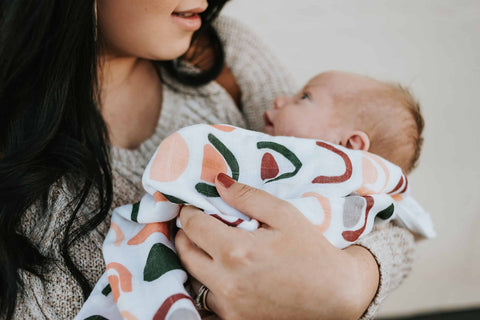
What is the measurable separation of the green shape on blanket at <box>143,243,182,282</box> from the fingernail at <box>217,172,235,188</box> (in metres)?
0.14

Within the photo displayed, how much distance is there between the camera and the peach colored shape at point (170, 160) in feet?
2.22

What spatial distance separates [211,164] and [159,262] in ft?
0.60

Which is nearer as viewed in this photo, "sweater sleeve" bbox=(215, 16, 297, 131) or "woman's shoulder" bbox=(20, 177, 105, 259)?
"woman's shoulder" bbox=(20, 177, 105, 259)

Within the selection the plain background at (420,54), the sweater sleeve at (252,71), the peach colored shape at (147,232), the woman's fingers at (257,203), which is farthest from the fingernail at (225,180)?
the plain background at (420,54)

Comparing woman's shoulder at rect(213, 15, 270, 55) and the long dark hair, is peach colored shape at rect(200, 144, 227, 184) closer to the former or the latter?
the long dark hair

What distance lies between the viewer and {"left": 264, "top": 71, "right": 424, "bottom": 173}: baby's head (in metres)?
0.88

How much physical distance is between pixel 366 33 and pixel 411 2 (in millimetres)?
177

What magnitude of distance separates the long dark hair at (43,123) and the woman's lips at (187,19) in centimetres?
19

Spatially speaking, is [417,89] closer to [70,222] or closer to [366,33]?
[366,33]

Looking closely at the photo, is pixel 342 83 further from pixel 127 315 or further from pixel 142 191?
pixel 127 315

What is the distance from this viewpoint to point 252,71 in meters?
1.15

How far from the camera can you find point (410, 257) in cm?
96

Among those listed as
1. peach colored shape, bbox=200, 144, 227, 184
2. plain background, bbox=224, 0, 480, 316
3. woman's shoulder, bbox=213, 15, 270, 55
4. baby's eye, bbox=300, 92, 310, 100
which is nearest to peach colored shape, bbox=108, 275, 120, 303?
peach colored shape, bbox=200, 144, 227, 184

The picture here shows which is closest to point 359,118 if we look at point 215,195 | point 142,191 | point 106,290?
point 215,195
